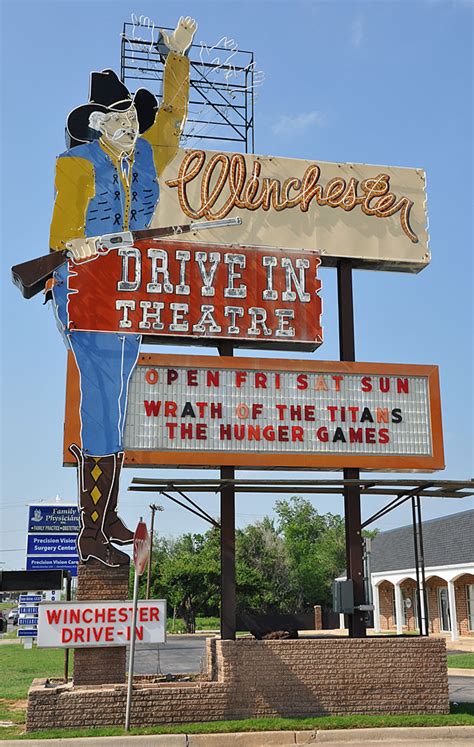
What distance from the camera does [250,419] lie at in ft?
47.9

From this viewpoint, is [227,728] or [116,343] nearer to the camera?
[227,728]

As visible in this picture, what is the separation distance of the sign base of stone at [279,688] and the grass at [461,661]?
1197 centimetres

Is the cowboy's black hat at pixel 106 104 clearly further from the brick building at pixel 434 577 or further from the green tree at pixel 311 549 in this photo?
the green tree at pixel 311 549

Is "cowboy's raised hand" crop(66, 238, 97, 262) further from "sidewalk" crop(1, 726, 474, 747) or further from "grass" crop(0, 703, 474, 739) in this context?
"sidewalk" crop(1, 726, 474, 747)

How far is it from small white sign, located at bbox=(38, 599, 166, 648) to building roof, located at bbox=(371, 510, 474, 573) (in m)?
23.6

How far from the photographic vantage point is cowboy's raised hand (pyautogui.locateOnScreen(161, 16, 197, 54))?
54.1 feet

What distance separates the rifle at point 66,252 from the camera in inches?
574

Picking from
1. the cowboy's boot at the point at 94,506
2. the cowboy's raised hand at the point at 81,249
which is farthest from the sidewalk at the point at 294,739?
the cowboy's raised hand at the point at 81,249

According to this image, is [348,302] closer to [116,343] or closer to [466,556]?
[116,343]

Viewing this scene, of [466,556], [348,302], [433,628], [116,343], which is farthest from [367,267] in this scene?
[433,628]

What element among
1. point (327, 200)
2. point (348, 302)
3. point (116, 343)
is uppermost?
point (327, 200)

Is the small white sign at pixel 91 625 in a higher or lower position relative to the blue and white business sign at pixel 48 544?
lower

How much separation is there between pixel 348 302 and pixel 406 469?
11.4ft

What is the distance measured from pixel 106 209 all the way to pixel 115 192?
15.2 inches
